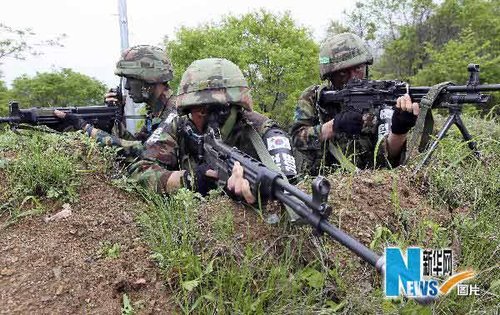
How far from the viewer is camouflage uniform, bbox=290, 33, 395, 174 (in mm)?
4754

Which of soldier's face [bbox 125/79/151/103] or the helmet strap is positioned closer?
the helmet strap

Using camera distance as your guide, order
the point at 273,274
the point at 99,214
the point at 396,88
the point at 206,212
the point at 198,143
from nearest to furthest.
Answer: the point at 273,274 < the point at 206,212 < the point at 99,214 < the point at 198,143 < the point at 396,88

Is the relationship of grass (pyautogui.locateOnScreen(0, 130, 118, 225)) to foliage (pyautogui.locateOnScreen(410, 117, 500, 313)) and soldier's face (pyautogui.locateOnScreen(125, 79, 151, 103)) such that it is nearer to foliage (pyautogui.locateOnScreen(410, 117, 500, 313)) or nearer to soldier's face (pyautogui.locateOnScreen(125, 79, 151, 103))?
soldier's face (pyautogui.locateOnScreen(125, 79, 151, 103))

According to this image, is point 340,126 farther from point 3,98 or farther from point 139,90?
point 3,98

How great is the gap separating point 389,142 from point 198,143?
5.66ft

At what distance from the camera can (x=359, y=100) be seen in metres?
4.42

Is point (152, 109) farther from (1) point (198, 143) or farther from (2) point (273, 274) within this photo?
(2) point (273, 274)

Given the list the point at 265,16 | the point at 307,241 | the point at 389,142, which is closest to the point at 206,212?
the point at 307,241

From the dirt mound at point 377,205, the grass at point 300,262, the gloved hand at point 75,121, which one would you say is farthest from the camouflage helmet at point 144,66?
the dirt mound at point 377,205

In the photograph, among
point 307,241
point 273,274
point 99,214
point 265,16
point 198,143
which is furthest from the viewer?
point 265,16

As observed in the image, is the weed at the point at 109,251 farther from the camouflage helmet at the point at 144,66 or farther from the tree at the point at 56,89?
the tree at the point at 56,89

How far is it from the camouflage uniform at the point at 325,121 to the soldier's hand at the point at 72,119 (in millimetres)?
2665

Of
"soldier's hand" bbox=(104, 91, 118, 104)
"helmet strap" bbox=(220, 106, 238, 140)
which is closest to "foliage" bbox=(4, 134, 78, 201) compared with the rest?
"helmet strap" bbox=(220, 106, 238, 140)

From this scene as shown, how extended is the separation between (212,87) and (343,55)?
1835 mm
